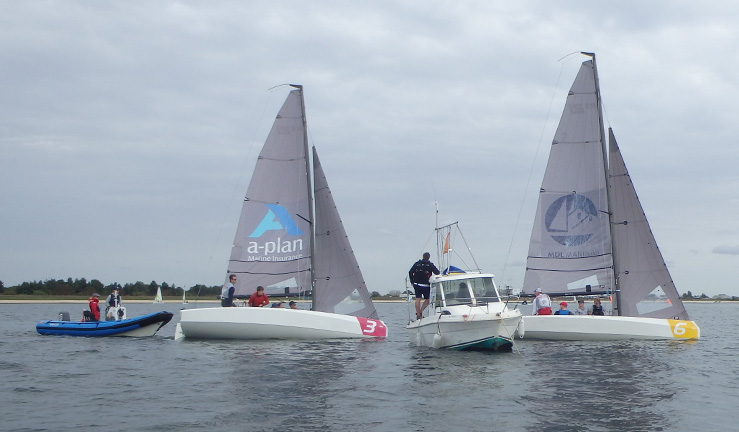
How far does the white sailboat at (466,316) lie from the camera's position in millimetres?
22203

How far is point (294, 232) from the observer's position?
2803cm

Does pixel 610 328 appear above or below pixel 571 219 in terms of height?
below

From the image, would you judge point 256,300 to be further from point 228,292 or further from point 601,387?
point 601,387

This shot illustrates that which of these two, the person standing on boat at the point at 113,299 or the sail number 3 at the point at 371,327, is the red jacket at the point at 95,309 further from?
the sail number 3 at the point at 371,327

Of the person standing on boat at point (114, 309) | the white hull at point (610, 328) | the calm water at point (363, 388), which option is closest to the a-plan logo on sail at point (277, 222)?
the calm water at point (363, 388)

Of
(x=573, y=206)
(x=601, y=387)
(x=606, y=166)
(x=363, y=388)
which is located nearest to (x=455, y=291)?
(x=573, y=206)

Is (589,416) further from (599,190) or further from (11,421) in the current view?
(599,190)

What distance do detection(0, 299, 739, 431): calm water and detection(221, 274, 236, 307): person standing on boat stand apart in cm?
200

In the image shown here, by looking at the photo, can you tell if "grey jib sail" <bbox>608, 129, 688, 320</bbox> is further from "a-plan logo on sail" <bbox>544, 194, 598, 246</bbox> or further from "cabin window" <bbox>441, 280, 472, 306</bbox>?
"cabin window" <bbox>441, 280, 472, 306</bbox>

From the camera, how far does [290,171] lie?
28.3m

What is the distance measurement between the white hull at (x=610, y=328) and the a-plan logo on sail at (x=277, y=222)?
9.52 m

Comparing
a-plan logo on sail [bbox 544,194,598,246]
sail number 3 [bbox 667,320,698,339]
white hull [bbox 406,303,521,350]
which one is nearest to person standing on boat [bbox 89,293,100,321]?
white hull [bbox 406,303,521,350]

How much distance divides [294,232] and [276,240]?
2.42 ft

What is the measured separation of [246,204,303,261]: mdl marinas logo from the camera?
90.6ft
